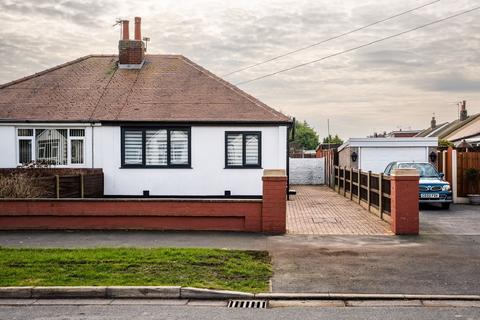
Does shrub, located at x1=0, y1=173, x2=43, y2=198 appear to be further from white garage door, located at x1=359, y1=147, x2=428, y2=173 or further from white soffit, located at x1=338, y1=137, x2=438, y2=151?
white garage door, located at x1=359, y1=147, x2=428, y2=173

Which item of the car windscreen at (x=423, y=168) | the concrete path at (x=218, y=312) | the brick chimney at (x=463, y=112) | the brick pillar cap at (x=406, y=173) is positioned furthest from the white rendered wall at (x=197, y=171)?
the brick chimney at (x=463, y=112)

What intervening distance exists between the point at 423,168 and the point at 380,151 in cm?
689

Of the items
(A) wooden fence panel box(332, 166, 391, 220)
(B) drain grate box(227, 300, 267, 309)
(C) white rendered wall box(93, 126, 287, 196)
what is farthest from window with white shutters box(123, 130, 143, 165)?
(B) drain grate box(227, 300, 267, 309)

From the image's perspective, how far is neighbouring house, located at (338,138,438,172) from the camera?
93.2ft

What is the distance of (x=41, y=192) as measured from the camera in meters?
17.2

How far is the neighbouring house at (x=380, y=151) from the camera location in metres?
28.4

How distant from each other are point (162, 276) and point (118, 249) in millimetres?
2596

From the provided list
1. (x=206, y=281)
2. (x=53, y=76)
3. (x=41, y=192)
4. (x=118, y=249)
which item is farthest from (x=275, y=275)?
(x=53, y=76)

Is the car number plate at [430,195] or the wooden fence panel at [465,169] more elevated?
the wooden fence panel at [465,169]

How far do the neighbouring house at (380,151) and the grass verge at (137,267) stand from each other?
18.6 meters

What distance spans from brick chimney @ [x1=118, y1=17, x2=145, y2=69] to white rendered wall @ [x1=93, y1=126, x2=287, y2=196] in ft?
17.1

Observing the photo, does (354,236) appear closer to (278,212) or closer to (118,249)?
(278,212)

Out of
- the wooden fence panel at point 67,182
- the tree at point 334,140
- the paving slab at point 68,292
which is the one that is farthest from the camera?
the tree at point 334,140

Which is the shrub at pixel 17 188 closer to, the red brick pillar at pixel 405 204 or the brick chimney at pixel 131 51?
the red brick pillar at pixel 405 204
